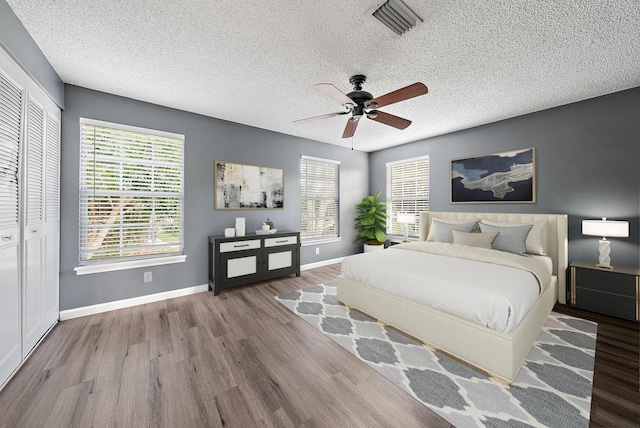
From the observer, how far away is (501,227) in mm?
3355

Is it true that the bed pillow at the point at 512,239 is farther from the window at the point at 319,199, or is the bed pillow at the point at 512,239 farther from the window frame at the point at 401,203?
the window at the point at 319,199

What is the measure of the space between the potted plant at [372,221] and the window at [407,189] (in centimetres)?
21

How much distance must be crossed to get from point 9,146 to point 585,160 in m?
6.00

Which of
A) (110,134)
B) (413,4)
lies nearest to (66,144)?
(110,134)

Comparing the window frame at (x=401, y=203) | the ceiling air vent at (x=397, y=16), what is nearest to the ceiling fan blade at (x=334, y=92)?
the ceiling air vent at (x=397, y=16)

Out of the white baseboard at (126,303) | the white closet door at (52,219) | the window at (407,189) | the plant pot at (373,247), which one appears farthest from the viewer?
the plant pot at (373,247)

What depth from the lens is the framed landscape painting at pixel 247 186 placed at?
12.6 feet

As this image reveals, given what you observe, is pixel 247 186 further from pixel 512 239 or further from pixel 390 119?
pixel 512 239

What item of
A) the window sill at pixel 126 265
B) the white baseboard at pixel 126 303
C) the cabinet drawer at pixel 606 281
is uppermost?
the window sill at pixel 126 265

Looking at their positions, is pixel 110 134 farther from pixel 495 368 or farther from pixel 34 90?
pixel 495 368

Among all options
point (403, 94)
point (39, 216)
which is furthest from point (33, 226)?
point (403, 94)

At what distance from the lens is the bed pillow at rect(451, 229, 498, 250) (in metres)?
3.30

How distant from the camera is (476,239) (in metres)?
3.37

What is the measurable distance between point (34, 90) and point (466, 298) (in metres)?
4.13
